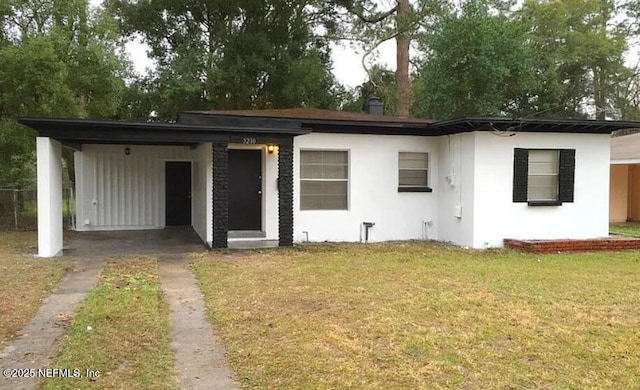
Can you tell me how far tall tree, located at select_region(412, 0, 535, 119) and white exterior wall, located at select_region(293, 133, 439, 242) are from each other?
28.4 feet

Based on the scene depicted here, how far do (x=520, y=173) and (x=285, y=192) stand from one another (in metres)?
4.81

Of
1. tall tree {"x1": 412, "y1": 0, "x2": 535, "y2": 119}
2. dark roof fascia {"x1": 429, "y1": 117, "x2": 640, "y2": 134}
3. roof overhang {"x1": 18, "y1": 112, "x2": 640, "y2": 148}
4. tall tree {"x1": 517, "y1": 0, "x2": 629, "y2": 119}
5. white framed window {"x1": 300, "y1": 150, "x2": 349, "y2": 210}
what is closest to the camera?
roof overhang {"x1": 18, "y1": 112, "x2": 640, "y2": 148}

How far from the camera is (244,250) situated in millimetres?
10422

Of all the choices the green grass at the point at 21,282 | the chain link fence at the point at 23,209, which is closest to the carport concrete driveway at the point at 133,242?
the green grass at the point at 21,282

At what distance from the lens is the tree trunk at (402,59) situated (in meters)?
21.9

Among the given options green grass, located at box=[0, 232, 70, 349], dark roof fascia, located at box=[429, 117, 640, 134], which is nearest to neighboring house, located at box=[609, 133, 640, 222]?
dark roof fascia, located at box=[429, 117, 640, 134]

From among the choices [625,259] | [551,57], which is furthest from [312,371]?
[551,57]

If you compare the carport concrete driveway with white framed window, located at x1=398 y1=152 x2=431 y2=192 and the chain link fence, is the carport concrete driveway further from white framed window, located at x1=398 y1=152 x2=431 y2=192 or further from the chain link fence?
white framed window, located at x1=398 y1=152 x2=431 y2=192

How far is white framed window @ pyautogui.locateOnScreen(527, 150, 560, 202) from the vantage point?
11.6 meters

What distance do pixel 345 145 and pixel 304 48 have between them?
1095 centimetres

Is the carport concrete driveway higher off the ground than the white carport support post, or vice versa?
the white carport support post

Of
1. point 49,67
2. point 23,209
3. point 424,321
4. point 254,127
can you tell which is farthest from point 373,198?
point 23,209

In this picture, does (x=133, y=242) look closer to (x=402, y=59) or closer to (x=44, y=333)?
(x=44, y=333)

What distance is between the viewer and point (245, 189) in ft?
39.2
